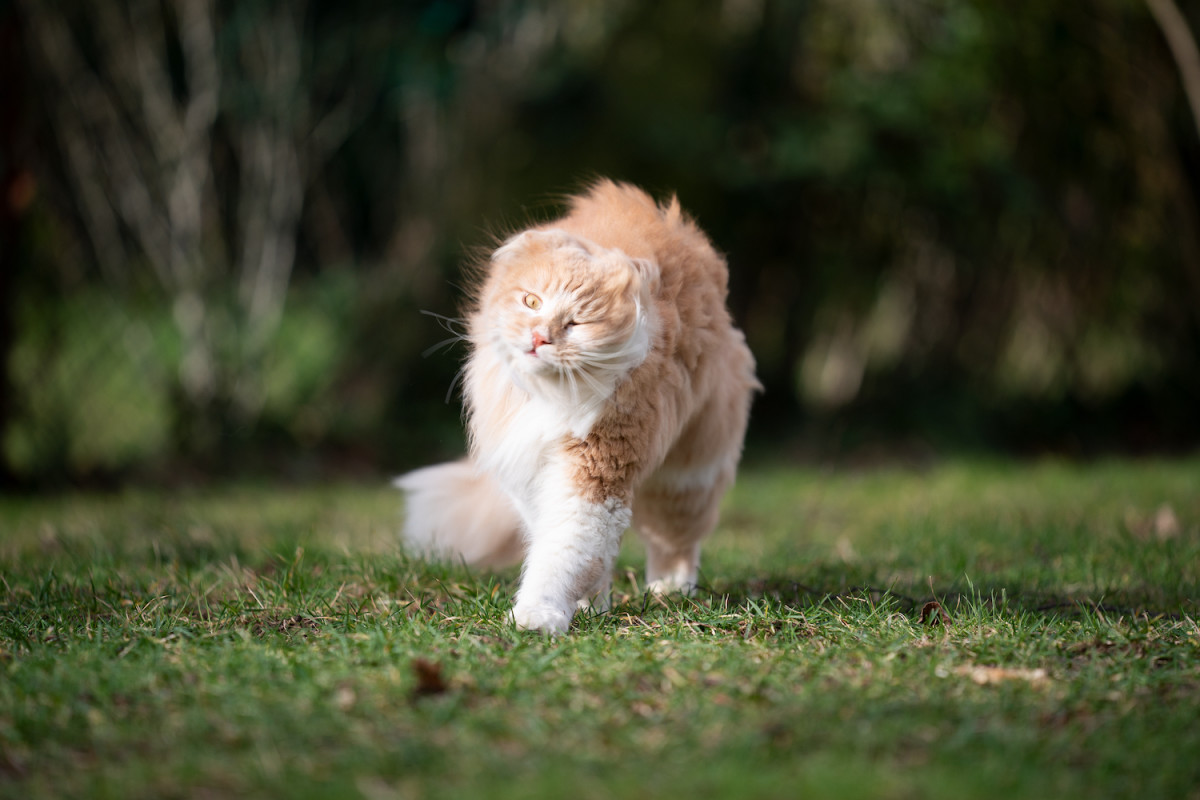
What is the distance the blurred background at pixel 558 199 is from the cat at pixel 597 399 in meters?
3.49

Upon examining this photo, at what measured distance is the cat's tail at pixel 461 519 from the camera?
3242mm

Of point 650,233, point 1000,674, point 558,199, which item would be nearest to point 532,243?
point 650,233

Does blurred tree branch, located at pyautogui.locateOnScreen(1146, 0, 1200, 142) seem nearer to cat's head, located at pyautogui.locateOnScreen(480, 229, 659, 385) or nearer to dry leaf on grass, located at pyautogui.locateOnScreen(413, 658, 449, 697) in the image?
cat's head, located at pyautogui.locateOnScreen(480, 229, 659, 385)

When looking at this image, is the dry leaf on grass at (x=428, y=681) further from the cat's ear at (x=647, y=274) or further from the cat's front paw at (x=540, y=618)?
the cat's ear at (x=647, y=274)

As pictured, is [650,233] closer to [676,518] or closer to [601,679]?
[676,518]

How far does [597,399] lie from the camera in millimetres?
2670

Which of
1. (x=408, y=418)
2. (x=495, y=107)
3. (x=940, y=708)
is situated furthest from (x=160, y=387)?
(x=940, y=708)

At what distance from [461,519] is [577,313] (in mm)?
978

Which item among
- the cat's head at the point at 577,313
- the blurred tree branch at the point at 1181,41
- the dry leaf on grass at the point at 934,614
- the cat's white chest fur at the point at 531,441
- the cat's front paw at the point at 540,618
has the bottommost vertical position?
the dry leaf on grass at the point at 934,614

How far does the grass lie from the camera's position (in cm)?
171

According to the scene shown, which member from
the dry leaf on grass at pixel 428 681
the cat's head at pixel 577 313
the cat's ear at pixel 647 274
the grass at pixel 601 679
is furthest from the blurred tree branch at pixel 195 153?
the dry leaf on grass at pixel 428 681

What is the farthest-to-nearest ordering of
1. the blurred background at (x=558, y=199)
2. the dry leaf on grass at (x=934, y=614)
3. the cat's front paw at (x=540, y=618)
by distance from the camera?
the blurred background at (x=558, y=199) < the dry leaf on grass at (x=934, y=614) < the cat's front paw at (x=540, y=618)

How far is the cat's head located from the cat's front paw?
1.90 feet

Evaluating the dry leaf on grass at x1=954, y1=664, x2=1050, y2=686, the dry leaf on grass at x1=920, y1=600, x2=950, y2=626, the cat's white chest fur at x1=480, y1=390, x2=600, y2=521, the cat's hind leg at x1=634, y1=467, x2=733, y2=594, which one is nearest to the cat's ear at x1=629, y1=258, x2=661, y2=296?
the cat's white chest fur at x1=480, y1=390, x2=600, y2=521
